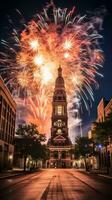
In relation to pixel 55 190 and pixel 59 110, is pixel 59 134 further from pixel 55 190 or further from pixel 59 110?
pixel 55 190

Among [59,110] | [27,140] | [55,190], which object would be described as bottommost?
[55,190]

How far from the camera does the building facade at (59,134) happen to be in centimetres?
17675

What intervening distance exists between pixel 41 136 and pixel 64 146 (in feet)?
312

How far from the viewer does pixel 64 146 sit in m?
183

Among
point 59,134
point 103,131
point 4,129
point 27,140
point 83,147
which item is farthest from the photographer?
point 59,134

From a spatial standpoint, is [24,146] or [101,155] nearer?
[24,146]

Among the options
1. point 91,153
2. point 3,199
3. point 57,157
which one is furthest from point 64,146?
point 3,199

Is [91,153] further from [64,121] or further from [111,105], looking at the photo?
[64,121]

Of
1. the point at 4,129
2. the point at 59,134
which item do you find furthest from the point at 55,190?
the point at 59,134

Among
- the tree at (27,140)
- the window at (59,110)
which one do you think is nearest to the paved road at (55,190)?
the tree at (27,140)

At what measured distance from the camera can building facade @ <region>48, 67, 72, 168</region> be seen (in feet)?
580

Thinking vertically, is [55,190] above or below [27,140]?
below

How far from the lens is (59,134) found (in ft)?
614

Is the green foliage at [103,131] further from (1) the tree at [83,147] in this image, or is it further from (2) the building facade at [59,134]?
(2) the building facade at [59,134]
